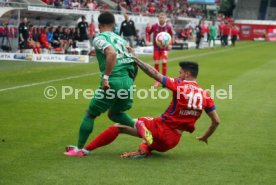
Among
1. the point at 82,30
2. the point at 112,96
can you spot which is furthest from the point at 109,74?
the point at 82,30

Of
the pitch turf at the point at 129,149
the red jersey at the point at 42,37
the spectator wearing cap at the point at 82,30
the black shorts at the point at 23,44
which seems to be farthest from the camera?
the spectator wearing cap at the point at 82,30

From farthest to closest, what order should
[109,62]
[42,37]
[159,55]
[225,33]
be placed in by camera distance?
1. [225,33]
2. [42,37]
3. [159,55]
4. [109,62]

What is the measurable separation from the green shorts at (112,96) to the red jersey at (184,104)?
578 mm

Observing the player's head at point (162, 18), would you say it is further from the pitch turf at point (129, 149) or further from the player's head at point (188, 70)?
the player's head at point (188, 70)

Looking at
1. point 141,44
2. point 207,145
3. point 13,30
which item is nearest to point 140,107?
point 207,145

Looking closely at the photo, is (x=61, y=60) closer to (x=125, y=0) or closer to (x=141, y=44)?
(x=141, y=44)

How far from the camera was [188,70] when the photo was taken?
8070 mm

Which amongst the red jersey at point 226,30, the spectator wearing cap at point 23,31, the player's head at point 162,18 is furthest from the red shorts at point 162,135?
the red jersey at point 226,30

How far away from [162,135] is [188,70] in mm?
946

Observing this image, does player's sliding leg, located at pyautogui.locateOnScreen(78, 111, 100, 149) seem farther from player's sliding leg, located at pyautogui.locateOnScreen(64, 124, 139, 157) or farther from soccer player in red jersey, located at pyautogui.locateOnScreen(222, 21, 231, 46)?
soccer player in red jersey, located at pyautogui.locateOnScreen(222, 21, 231, 46)

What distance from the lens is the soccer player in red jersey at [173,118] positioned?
8.02 meters

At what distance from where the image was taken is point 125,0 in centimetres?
5306

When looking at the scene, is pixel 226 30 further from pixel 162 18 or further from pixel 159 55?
pixel 159 55

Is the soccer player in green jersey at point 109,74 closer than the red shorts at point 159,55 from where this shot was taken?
Yes
